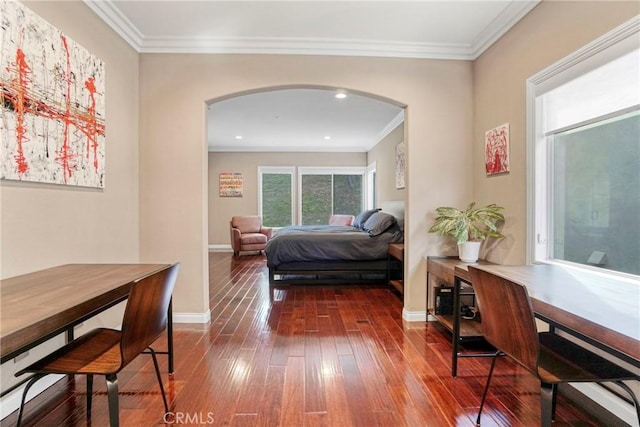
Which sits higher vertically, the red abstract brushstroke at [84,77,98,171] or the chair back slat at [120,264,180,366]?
the red abstract brushstroke at [84,77,98,171]

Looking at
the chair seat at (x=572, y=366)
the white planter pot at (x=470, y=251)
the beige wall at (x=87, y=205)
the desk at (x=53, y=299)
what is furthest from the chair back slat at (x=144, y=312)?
the white planter pot at (x=470, y=251)

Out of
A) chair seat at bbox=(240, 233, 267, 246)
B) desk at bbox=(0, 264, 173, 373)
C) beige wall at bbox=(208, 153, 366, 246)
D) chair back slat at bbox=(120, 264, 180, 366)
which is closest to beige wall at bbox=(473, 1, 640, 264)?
chair back slat at bbox=(120, 264, 180, 366)

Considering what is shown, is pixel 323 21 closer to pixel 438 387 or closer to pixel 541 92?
pixel 541 92

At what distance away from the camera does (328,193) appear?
8.19 meters

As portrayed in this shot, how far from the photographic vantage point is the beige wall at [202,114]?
291cm

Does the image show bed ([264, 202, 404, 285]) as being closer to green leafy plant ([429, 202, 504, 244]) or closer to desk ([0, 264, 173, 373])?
green leafy plant ([429, 202, 504, 244])

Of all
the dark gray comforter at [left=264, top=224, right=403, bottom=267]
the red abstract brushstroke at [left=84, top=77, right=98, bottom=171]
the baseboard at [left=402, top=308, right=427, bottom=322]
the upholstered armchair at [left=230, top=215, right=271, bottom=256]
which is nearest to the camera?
the red abstract brushstroke at [left=84, top=77, right=98, bottom=171]

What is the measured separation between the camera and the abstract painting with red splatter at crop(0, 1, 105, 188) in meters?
1.61

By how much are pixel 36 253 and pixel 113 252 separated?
747mm

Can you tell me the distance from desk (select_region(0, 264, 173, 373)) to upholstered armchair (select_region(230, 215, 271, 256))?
4.84 meters

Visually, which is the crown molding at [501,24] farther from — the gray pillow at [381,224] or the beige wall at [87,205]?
the beige wall at [87,205]

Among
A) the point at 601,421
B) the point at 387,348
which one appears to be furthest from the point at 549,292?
the point at 387,348

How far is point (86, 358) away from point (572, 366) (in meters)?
2.13

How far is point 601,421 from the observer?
1.64 meters
